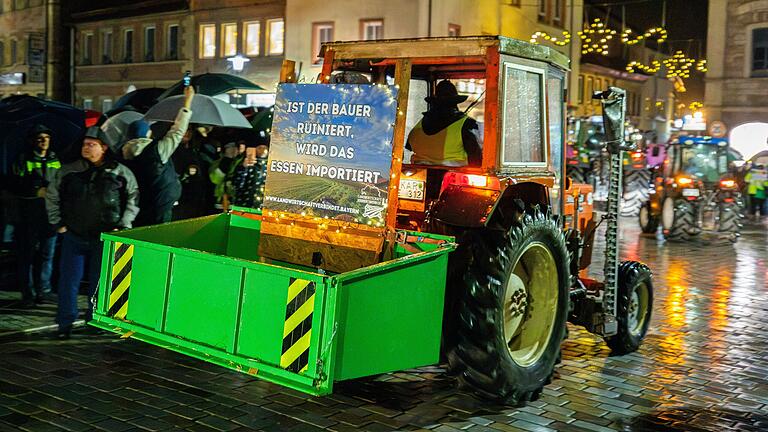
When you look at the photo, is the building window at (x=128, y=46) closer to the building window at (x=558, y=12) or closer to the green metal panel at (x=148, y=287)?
the building window at (x=558, y=12)

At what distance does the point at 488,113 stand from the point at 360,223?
118cm

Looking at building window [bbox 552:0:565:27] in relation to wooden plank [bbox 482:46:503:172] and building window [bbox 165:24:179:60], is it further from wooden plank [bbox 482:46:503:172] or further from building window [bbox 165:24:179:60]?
wooden plank [bbox 482:46:503:172]

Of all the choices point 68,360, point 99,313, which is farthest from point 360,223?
point 68,360

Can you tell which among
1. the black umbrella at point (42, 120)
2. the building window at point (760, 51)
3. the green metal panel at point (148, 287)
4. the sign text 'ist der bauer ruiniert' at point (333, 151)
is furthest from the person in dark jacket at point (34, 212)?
the building window at point (760, 51)

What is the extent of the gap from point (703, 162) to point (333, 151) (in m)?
16.1

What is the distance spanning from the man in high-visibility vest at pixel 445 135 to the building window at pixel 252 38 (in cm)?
2944

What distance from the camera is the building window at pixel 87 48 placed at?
Answer: 4581 cm

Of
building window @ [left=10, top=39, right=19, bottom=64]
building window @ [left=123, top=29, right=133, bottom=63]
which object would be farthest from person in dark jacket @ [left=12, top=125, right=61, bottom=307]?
building window @ [left=10, top=39, right=19, bottom=64]

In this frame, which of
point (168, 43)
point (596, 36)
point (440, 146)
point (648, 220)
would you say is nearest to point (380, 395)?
point (440, 146)

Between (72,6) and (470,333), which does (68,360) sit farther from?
(72,6)

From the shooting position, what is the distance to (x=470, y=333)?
5949 mm

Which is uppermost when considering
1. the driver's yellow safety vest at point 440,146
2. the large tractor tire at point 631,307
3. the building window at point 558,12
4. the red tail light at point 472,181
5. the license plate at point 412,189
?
the building window at point 558,12

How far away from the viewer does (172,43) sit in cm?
4031

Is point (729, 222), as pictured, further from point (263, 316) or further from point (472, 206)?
point (263, 316)
